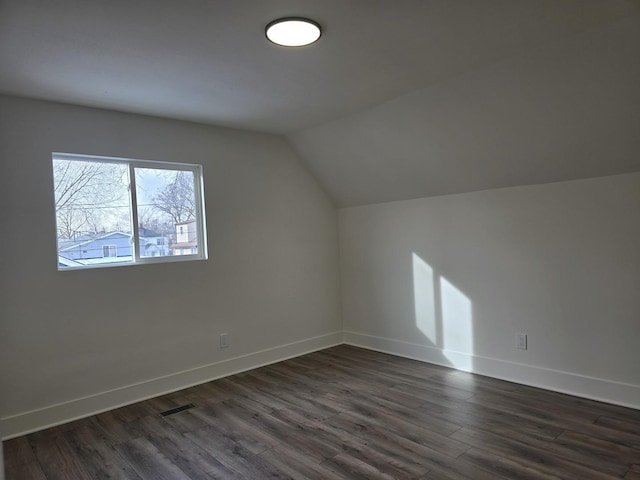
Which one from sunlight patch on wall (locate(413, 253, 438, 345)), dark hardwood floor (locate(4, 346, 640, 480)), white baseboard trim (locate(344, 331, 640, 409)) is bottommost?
dark hardwood floor (locate(4, 346, 640, 480))

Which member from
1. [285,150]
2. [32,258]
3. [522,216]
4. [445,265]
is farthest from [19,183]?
[522,216]

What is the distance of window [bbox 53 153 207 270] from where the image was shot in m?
3.23

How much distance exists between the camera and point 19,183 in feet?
Answer: 9.72

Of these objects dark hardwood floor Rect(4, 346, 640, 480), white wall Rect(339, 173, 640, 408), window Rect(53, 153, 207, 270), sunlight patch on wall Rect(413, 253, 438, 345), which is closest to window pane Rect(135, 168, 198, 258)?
window Rect(53, 153, 207, 270)

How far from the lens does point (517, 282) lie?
3486 mm

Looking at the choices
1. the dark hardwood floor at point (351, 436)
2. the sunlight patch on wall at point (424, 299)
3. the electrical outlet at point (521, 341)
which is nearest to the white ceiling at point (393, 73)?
the sunlight patch on wall at point (424, 299)

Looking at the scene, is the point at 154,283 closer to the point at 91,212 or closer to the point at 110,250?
the point at 110,250

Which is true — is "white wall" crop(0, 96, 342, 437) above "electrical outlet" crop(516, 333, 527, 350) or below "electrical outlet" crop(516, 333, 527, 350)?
above

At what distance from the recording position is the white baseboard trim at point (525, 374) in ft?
9.75

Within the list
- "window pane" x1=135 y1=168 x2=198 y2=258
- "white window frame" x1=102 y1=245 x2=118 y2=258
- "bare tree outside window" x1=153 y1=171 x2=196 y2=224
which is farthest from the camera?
"bare tree outside window" x1=153 y1=171 x2=196 y2=224

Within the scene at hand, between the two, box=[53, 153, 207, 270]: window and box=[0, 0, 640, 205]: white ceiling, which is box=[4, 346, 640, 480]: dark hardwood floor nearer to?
box=[53, 153, 207, 270]: window

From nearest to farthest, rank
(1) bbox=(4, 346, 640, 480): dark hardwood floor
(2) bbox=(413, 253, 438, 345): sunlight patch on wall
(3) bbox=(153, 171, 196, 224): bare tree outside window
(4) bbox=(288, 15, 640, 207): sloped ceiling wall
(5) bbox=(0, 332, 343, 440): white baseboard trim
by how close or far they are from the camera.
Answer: (1) bbox=(4, 346, 640, 480): dark hardwood floor → (4) bbox=(288, 15, 640, 207): sloped ceiling wall → (5) bbox=(0, 332, 343, 440): white baseboard trim → (3) bbox=(153, 171, 196, 224): bare tree outside window → (2) bbox=(413, 253, 438, 345): sunlight patch on wall

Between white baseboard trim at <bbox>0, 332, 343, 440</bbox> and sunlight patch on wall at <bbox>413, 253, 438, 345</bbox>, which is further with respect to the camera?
sunlight patch on wall at <bbox>413, 253, 438, 345</bbox>

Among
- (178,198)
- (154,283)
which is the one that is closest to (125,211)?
(178,198)
